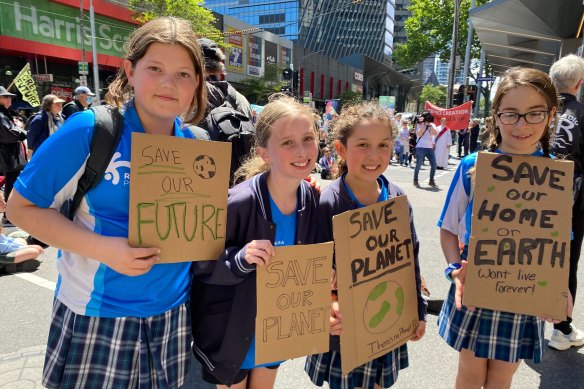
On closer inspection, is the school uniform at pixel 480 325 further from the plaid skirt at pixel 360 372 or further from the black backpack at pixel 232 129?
the black backpack at pixel 232 129

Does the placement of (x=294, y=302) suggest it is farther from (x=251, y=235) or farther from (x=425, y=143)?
(x=425, y=143)

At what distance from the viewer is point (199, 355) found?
1.59 meters

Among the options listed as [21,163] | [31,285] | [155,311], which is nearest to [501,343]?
[155,311]

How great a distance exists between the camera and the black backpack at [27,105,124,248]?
4.00 ft

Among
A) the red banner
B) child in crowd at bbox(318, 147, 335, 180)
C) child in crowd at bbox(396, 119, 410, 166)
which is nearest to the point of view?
child in crowd at bbox(318, 147, 335, 180)

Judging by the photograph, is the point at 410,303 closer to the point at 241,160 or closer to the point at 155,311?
the point at 155,311

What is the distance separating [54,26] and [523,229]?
2341 cm

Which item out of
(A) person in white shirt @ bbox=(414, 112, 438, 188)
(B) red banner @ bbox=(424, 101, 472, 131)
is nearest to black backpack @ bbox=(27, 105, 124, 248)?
Answer: (A) person in white shirt @ bbox=(414, 112, 438, 188)

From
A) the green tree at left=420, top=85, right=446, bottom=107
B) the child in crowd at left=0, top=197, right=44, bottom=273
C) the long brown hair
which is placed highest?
the green tree at left=420, top=85, right=446, bottom=107

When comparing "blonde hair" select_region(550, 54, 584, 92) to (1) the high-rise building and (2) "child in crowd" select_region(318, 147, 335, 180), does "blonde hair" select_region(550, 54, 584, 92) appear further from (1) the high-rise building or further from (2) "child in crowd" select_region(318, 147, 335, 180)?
(1) the high-rise building

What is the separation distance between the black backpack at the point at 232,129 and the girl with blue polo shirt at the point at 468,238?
4.47 feet

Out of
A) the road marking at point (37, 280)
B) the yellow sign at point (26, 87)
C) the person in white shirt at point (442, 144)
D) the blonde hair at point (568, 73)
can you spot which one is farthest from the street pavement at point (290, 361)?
the person in white shirt at point (442, 144)

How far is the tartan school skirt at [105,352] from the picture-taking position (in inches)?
51.4

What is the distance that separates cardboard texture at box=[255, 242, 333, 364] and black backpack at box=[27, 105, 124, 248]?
23.5 inches
